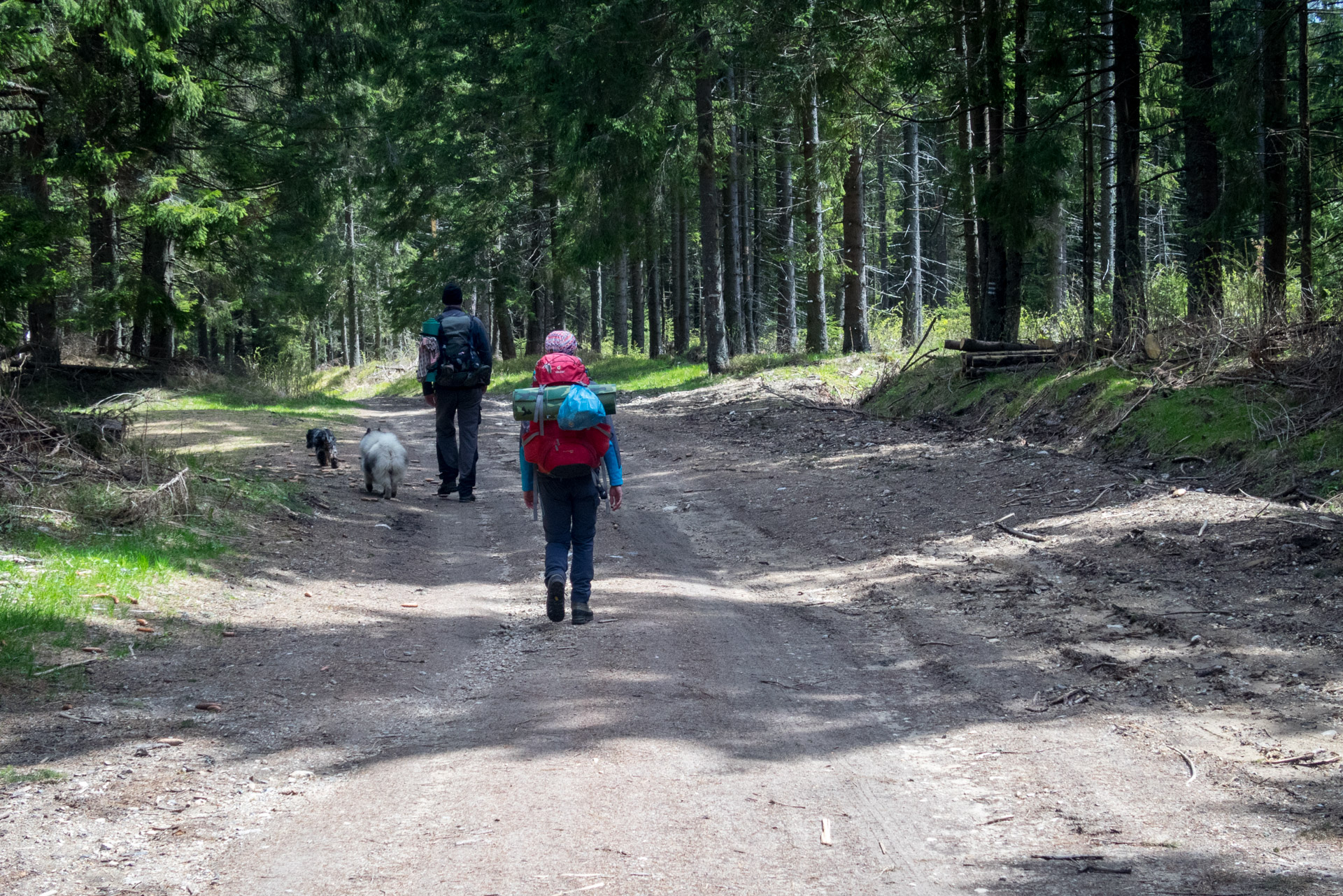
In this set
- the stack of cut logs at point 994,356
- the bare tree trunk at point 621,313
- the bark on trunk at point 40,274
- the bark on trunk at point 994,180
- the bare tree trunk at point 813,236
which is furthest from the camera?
the bare tree trunk at point 621,313

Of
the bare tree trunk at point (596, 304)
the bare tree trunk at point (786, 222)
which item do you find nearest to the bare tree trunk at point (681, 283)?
the bare tree trunk at point (786, 222)

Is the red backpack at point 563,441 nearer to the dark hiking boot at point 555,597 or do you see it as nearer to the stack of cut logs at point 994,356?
the dark hiking boot at point 555,597

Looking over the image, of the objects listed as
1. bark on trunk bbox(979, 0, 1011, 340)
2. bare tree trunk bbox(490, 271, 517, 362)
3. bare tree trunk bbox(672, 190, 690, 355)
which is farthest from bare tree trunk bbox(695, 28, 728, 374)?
bare tree trunk bbox(490, 271, 517, 362)

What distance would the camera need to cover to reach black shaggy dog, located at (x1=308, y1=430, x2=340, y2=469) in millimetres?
13297

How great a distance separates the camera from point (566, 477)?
718cm

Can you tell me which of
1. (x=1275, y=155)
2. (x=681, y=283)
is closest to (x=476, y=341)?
(x=1275, y=155)

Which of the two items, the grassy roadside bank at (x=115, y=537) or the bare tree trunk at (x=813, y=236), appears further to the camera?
the bare tree trunk at (x=813, y=236)

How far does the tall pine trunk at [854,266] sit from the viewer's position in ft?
81.8

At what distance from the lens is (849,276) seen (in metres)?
25.0

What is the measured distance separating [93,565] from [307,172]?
18715 mm

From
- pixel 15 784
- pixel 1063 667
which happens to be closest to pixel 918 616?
pixel 1063 667

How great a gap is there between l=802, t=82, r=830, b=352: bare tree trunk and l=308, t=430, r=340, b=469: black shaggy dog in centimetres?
1266

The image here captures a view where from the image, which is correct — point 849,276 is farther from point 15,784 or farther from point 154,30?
point 15,784

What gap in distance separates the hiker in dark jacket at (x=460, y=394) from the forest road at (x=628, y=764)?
3.48 m
